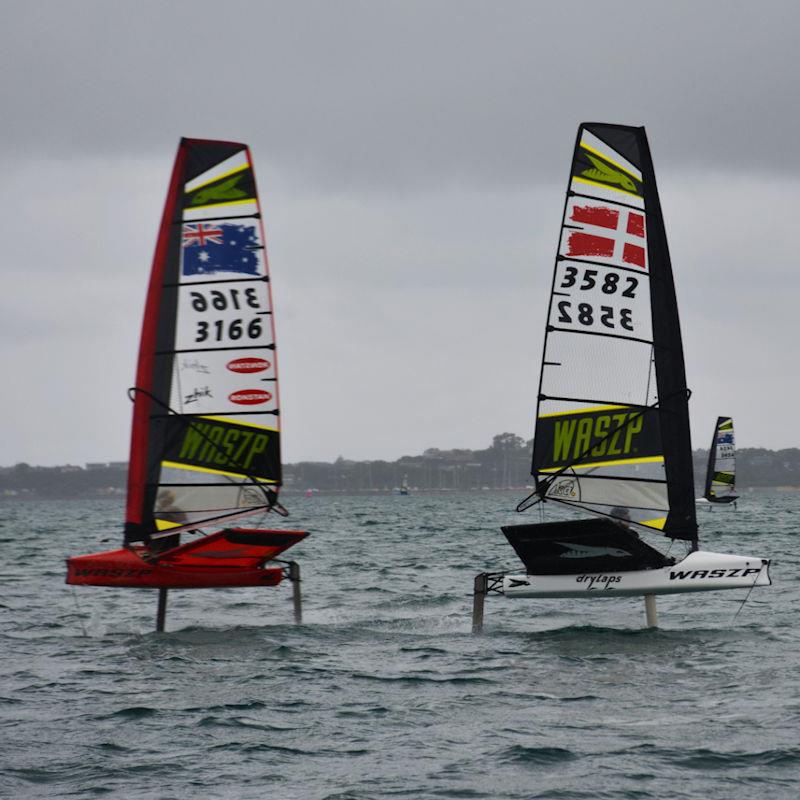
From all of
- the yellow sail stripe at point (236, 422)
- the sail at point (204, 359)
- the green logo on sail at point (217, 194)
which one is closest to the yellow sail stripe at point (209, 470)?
the sail at point (204, 359)

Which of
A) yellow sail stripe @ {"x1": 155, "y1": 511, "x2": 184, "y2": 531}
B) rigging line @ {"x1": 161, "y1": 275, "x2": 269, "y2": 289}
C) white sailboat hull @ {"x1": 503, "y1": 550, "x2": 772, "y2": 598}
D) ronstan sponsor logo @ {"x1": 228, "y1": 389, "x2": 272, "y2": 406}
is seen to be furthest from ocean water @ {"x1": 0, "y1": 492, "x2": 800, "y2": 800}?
rigging line @ {"x1": 161, "y1": 275, "x2": 269, "y2": 289}

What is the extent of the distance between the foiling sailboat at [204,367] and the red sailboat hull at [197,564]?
0.05 metres

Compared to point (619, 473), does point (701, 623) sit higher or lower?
lower

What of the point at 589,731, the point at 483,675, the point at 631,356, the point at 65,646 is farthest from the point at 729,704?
the point at 65,646

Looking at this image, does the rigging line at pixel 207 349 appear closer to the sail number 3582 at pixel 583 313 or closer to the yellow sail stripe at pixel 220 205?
the yellow sail stripe at pixel 220 205

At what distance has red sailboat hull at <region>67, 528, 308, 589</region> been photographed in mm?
15188

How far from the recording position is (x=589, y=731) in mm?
10328

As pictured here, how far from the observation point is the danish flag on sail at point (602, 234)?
1595cm

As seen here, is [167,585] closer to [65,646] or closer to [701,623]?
[65,646]

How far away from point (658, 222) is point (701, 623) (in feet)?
16.7

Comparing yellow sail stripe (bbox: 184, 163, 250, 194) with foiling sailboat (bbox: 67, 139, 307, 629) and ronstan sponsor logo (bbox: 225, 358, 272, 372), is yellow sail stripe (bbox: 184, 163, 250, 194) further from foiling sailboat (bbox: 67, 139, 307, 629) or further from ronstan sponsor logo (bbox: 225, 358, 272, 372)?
ronstan sponsor logo (bbox: 225, 358, 272, 372)

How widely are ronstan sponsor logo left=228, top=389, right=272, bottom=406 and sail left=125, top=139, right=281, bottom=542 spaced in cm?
1

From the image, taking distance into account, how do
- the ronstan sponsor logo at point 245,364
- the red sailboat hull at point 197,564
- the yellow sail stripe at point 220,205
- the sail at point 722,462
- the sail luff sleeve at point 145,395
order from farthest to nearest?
the sail at point 722,462 → the yellow sail stripe at point 220,205 → the ronstan sponsor logo at point 245,364 → the sail luff sleeve at point 145,395 → the red sailboat hull at point 197,564

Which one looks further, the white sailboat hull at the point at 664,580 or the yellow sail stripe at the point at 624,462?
the yellow sail stripe at the point at 624,462
